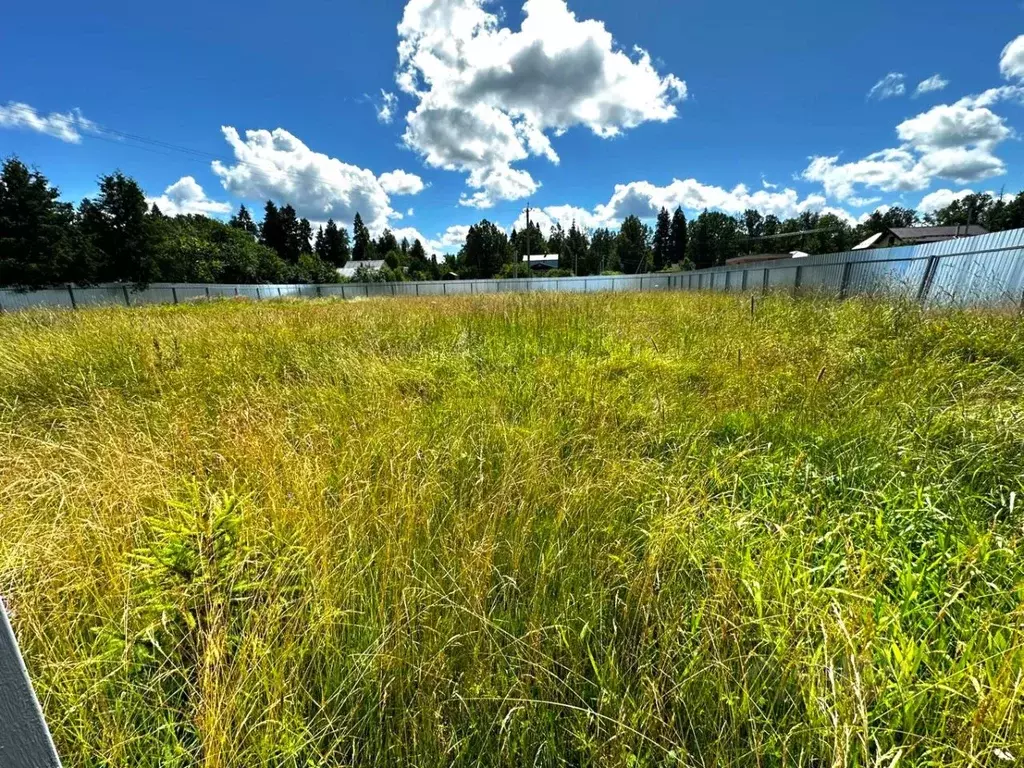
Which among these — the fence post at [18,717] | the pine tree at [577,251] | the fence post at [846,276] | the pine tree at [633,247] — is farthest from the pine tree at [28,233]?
the pine tree at [633,247]

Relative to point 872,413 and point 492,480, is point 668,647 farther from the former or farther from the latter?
point 872,413

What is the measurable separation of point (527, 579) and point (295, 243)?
243 ft

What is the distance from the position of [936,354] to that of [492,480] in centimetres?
421

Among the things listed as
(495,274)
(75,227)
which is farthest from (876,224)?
(75,227)

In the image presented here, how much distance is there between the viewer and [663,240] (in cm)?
7719

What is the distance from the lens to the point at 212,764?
82cm

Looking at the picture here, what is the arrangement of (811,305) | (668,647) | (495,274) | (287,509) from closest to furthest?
(668,647)
(287,509)
(811,305)
(495,274)

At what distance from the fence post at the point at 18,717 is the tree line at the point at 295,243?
107ft

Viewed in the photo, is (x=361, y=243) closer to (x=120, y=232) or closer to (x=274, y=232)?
(x=274, y=232)

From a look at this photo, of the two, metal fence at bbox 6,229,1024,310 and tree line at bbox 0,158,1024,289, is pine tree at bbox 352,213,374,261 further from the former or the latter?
metal fence at bbox 6,229,1024,310

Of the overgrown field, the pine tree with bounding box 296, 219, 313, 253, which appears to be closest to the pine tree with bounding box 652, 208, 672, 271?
the pine tree with bounding box 296, 219, 313, 253

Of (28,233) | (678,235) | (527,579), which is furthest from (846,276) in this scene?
(678,235)

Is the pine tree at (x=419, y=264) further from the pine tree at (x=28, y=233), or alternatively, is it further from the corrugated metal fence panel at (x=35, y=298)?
the corrugated metal fence panel at (x=35, y=298)

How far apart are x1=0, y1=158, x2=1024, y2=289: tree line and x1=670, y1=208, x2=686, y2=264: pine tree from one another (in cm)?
26
